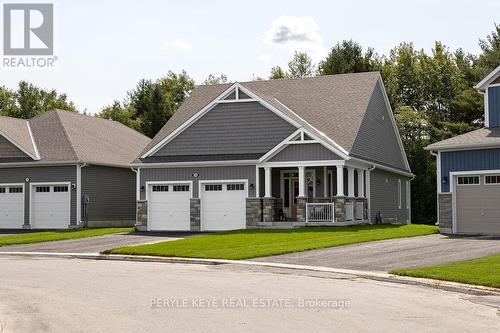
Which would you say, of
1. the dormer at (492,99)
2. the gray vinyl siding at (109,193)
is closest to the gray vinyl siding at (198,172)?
the gray vinyl siding at (109,193)

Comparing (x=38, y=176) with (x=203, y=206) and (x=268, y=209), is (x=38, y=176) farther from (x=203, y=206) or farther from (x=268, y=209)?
(x=268, y=209)

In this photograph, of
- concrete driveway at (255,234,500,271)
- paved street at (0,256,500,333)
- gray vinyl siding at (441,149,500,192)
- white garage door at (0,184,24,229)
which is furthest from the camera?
white garage door at (0,184,24,229)

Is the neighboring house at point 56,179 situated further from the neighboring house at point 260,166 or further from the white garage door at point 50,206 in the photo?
the neighboring house at point 260,166

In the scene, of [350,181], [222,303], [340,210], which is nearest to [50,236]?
[340,210]

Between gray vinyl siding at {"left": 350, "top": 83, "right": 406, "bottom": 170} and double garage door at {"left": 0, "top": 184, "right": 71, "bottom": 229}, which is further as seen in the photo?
double garage door at {"left": 0, "top": 184, "right": 71, "bottom": 229}

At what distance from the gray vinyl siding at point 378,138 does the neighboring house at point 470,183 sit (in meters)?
4.79

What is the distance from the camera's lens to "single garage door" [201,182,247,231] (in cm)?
3516

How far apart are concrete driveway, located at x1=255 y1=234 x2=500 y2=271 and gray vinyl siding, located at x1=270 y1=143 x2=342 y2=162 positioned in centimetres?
732

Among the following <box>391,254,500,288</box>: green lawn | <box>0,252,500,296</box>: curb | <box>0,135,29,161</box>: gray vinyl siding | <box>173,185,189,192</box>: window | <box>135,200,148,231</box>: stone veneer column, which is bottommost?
<box>0,252,500,296</box>: curb

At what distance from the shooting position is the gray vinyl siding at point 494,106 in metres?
32.3

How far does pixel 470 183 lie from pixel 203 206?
12550 mm

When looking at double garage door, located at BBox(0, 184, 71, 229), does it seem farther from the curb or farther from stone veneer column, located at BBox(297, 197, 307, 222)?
stone veneer column, located at BBox(297, 197, 307, 222)

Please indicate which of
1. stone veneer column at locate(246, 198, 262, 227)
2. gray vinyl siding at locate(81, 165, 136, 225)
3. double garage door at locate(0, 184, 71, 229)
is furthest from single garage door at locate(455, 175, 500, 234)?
double garage door at locate(0, 184, 71, 229)

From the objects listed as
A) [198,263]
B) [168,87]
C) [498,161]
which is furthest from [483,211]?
[168,87]
